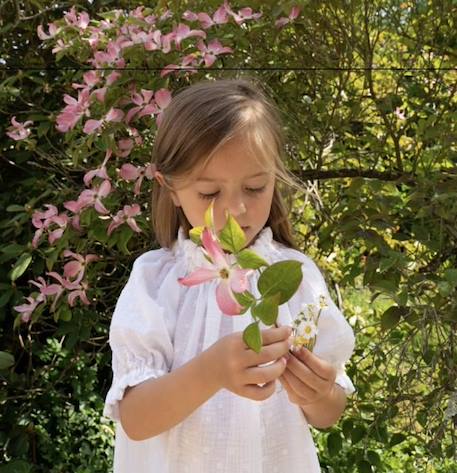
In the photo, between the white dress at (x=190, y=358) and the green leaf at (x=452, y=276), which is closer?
the white dress at (x=190, y=358)

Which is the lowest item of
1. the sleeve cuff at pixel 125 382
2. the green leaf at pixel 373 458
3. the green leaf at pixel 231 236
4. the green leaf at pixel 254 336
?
the green leaf at pixel 373 458

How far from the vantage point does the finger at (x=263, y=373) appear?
3.28ft

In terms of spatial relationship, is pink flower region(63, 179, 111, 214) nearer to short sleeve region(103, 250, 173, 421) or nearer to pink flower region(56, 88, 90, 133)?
pink flower region(56, 88, 90, 133)

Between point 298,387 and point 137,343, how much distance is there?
26 cm

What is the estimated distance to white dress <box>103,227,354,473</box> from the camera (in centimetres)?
123

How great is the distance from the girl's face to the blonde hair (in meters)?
0.01

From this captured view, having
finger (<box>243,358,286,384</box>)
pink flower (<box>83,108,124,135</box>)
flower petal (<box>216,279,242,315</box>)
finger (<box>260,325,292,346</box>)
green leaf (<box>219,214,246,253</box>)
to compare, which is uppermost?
green leaf (<box>219,214,246,253</box>)

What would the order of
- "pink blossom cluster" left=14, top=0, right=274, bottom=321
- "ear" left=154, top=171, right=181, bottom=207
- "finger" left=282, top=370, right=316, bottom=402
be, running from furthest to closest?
"pink blossom cluster" left=14, top=0, right=274, bottom=321
"ear" left=154, top=171, right=181, bottom=207
"finger" left=282, top=370, right=316, bottom=402

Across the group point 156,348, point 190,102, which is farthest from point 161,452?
point 190,102

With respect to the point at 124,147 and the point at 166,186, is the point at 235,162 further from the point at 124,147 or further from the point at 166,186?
the point at 124,147

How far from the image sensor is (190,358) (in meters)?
1.26

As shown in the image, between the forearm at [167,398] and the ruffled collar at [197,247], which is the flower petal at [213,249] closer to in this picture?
the forearm at [167,398]

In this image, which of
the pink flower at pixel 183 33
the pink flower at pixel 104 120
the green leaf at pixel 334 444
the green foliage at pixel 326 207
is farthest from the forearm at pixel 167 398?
the green leaf at pixel 334 444

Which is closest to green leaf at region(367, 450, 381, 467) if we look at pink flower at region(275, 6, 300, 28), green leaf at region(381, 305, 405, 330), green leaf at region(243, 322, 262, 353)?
green leaf at region(381, 305, 405, 330)
